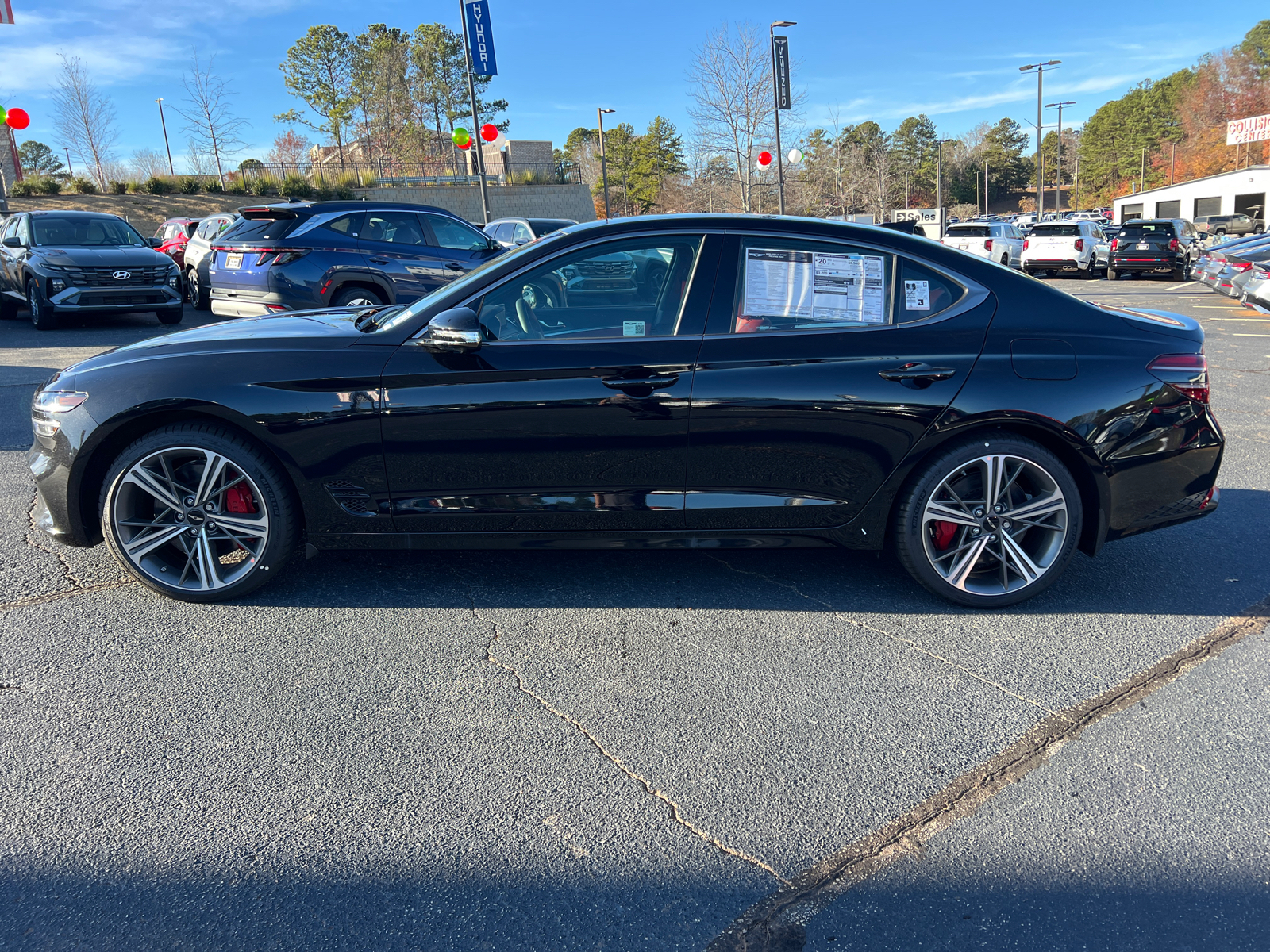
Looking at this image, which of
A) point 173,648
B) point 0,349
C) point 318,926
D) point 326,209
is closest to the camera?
point 318,926

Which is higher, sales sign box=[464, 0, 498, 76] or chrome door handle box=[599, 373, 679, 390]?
sales sign box=[464, 0, 498, 76]

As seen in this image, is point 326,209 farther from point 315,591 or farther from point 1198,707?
point 1198,707

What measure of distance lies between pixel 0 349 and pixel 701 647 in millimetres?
11952

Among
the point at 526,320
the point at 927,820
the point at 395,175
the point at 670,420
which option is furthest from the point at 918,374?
the point at 395,175

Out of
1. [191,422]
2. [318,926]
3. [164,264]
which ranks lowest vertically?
[318,926]

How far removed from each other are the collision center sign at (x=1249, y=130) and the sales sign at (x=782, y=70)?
59094 mm

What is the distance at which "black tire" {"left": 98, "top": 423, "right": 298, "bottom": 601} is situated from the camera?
3.67 m

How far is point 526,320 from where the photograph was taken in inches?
144

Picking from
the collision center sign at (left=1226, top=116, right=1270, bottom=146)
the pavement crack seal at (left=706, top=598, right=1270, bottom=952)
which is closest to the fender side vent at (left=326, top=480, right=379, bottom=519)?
the pavement crack seal at (left=706, top=598, right=1270, bottom=952)

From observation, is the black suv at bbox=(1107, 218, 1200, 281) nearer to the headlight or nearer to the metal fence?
the headlight

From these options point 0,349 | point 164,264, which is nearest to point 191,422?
point 0,349

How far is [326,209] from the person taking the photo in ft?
35.5

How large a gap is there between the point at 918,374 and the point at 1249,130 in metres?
85.0

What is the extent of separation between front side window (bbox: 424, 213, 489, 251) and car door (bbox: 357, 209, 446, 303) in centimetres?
18
